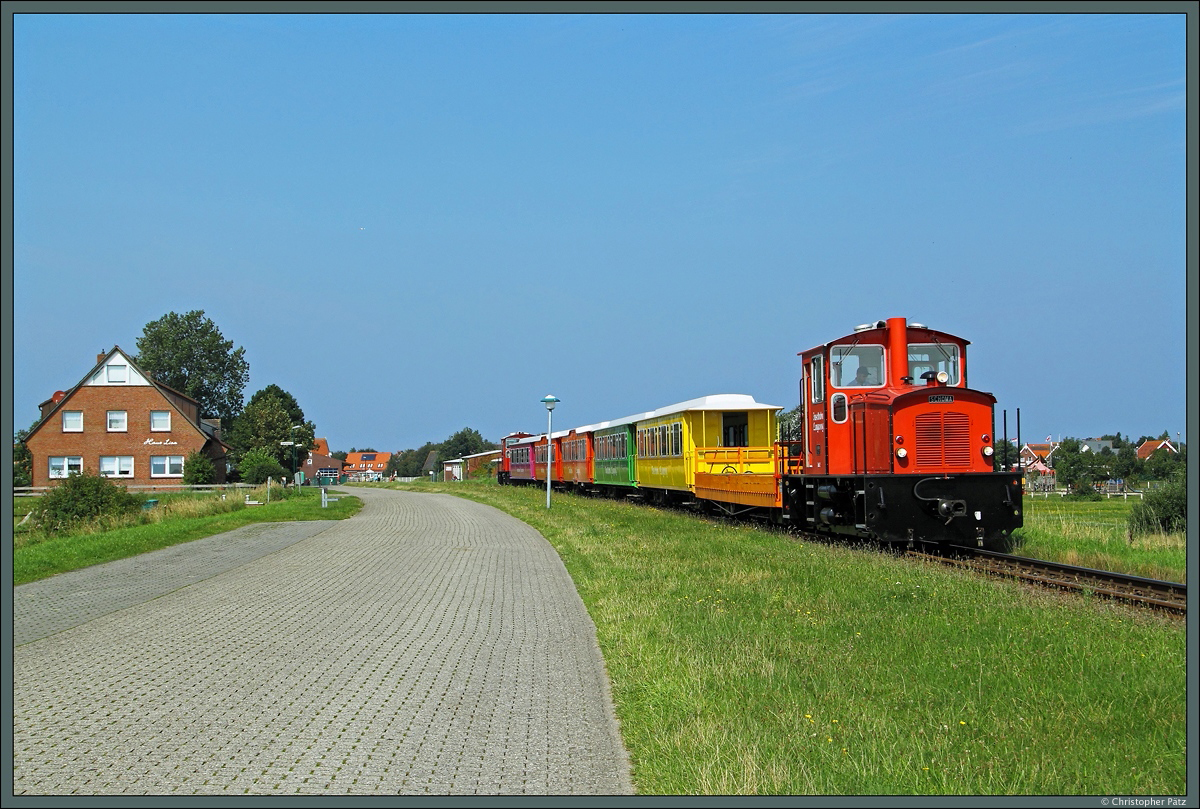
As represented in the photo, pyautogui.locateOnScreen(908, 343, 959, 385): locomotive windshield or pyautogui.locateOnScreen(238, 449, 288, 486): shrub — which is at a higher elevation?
pyautogui.locateOnScreen(908, 343, 959, 385): locomotive windshield

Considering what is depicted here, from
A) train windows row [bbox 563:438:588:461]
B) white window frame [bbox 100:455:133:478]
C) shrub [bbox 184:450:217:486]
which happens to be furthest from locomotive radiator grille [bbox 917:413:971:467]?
white window frame [bbox 100:455:133:478]

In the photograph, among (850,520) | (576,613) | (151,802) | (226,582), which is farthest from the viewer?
(850,520)

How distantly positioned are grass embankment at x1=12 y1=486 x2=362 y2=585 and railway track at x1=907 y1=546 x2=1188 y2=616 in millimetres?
11891

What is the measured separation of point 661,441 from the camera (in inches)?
1110

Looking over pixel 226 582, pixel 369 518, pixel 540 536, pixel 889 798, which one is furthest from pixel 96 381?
pixel 889 798

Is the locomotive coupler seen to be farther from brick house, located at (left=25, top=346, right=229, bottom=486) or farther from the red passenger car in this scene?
brick house, located at (left=25, top=346, right=229, bottom=486)

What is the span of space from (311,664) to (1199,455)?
20.9ft

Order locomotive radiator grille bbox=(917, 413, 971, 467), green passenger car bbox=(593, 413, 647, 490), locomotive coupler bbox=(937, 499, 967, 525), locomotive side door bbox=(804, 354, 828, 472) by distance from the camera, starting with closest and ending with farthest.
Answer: locomotive coupler bbox=(937, 499, 967, 525) → locomotive radiator grille bbox=(917, 413, 971, 467) → locomotive side door bbox=(804, 354, 828, 472) → green passenger car bbox=(593, 413, 647, 490)

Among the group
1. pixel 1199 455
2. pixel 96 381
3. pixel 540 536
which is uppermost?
pixel 96 381

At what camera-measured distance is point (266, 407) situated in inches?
3314

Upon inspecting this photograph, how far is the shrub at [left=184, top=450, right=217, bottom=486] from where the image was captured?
50.3 meters

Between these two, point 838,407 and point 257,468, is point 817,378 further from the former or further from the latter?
point 257,468

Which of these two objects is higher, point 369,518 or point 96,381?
point 96,381

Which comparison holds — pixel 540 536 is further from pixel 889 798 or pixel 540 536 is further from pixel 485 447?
pixel 485 447
